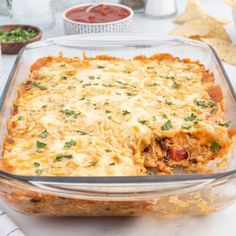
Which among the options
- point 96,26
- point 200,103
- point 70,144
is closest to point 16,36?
point 96,26

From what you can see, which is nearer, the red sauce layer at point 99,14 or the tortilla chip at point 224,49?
the tortilla chip at point 224,49

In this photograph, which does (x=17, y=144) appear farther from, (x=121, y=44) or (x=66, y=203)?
(x=121, y=44)

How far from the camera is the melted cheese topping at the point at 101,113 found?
1.80 meters

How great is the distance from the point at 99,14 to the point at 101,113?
1.43 meters

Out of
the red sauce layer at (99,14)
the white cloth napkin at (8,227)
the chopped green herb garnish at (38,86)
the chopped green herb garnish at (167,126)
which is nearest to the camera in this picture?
the white cloth napkin at (8,227)

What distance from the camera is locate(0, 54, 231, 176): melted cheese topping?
5.90 feet

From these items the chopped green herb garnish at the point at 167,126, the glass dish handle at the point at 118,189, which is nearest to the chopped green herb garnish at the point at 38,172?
the glass dish handle at the point at 118,189

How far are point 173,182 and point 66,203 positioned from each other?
329mm

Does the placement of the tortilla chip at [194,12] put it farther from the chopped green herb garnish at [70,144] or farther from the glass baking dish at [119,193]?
the chopped green herb garnish at [70,144]

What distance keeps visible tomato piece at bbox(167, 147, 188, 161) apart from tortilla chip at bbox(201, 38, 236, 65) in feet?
3.30

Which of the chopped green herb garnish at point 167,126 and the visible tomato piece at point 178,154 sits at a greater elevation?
the chopped green herb garnish at point 167,126

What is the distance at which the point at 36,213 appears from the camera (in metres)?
1.76

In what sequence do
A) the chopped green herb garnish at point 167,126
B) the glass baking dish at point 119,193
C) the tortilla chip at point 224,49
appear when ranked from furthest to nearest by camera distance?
the tortilla chip at point 224,49
the chopped green herb garnish at point 167,126
the glass baking dish at point 119,193

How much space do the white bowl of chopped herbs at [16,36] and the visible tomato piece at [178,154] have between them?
4.47 feet
